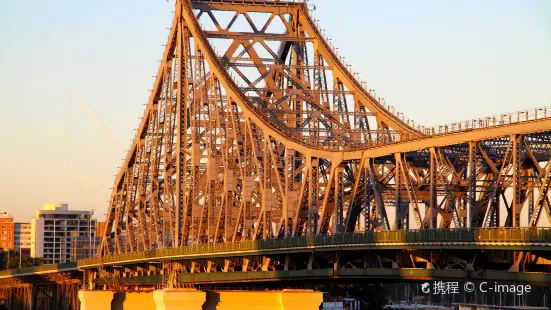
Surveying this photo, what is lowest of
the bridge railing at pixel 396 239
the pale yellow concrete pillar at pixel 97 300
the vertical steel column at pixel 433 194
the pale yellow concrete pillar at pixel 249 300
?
the pale yellow concrete pillar at pixel 97 300

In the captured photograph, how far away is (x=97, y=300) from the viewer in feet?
527

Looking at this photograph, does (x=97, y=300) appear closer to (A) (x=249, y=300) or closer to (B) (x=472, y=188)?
(A) (x=249, y=300)

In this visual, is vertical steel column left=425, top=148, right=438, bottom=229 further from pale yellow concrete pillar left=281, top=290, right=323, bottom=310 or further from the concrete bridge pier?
the concrete bridge pier

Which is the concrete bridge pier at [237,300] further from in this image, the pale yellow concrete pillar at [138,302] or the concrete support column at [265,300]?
the pale yellow concrete pillar at [138,302]

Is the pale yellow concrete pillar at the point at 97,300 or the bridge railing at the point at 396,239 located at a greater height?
the bridge railing at the point at 396,239

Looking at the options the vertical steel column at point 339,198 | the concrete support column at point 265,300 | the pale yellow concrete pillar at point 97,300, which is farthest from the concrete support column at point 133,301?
the vertical steel column at point 339,198

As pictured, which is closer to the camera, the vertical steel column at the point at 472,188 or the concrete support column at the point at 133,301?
the vertical steel column at the point at 472,188

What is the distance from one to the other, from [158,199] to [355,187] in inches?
2611

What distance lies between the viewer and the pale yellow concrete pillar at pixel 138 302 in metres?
152

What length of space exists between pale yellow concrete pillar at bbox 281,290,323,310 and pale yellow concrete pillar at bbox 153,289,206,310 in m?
8.20

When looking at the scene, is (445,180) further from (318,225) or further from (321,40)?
(321,40)

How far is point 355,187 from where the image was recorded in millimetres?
102500

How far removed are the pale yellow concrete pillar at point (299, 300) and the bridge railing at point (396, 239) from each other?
743 centimetres

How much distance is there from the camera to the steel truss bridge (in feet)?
284
